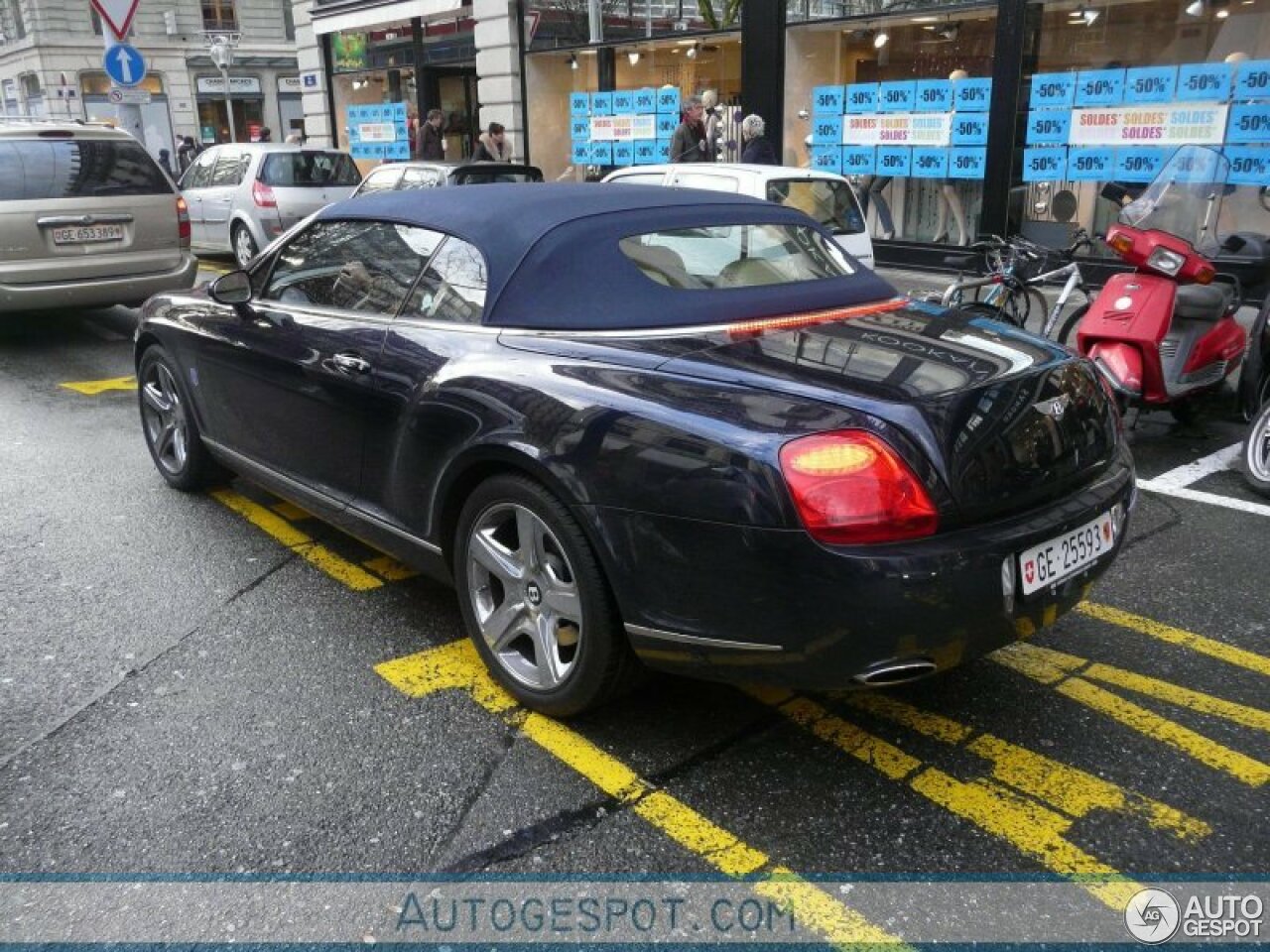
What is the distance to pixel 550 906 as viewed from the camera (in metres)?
2.48

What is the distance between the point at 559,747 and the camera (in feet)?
10.2

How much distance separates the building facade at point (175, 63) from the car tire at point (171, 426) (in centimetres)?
3950

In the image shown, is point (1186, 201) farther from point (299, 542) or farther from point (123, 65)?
point (123, 65)

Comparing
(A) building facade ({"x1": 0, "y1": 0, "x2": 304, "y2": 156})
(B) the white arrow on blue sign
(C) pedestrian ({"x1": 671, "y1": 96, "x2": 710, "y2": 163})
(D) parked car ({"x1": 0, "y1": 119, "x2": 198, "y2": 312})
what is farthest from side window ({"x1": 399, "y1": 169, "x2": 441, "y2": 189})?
(A) building facade ({"x1": 0, "y1": 0, "x2": 304, "y2": 156})

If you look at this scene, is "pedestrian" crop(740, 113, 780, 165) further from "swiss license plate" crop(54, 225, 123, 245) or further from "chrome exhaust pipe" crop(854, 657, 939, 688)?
"chrome exhaust pipe" crop(854, 657, 939, 688)

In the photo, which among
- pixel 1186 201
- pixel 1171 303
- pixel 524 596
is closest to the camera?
pixel 524 596

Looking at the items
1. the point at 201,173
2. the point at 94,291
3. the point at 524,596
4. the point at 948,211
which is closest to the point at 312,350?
the point at 524,596

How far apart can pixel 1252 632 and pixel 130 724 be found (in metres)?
3.76

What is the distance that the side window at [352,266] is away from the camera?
12.5ft

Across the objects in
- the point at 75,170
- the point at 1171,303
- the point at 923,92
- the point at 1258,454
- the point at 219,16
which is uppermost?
the point at 219,16

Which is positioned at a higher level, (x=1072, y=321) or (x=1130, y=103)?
(x=1130, y=103)

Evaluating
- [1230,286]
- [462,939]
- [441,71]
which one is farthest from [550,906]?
[441,71]

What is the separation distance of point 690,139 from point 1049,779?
1065 centimetres

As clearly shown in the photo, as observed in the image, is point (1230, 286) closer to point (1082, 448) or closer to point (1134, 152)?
point (1082, 448)
